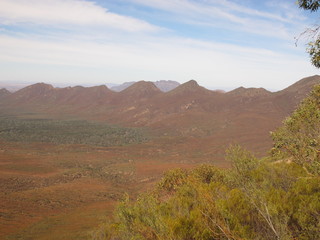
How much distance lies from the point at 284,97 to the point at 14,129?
329ft

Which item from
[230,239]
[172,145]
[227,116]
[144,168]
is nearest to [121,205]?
[230,239]

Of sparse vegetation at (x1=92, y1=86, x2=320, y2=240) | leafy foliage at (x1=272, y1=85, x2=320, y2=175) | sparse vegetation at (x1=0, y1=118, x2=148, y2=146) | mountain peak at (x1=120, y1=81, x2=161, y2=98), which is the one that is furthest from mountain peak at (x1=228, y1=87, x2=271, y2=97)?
leafy foliage at (x1=272, y1=85, x2=320, y2=175)

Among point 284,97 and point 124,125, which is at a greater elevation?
point 284,97

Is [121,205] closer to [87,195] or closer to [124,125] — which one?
[87,195]

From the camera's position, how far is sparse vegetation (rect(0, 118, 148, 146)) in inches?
2800

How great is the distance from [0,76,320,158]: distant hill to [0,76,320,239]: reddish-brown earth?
1.06 ft

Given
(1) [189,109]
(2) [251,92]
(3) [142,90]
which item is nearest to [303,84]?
(2) [251,92]

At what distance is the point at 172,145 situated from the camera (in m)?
68.3

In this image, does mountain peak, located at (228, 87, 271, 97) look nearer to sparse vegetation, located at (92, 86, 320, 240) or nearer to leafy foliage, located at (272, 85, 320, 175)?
sparse vegetation, located at (92, 86, 320, 240)

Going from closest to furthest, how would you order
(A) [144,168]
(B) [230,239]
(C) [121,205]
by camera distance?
(B) [230,239] → (C) [121,205] → (A) [144,168]

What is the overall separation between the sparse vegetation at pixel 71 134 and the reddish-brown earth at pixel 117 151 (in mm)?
5637

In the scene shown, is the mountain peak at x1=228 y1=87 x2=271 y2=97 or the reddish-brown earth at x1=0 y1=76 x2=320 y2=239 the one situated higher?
the mountain peak at x1=228 y1=87 x2=271 y2=97

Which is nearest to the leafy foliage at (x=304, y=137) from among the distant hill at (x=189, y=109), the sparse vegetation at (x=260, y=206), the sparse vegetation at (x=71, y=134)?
the sparse vegetation at (x=260, y=206)

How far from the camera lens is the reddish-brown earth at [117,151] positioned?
2609cm
